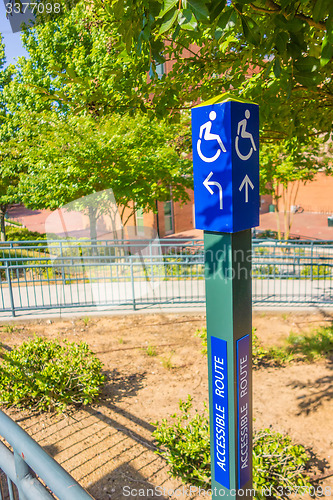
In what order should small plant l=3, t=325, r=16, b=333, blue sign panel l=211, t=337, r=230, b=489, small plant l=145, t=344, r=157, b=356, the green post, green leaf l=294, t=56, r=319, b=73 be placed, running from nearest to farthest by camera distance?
the green post, blue sign panel l=211, t=337, r=230, b=489, green leaf l=294, t=56, r=319, b=73, small plant l=145, t=344, r=157, b=356, small plant l=3, t=325, r=16, b=333

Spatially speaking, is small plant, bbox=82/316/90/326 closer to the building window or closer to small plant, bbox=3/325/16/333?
small plant, bbox=3/325/16/333

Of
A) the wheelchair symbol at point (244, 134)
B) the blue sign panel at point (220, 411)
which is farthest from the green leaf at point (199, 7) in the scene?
the blue sign panel at point (220, 411)

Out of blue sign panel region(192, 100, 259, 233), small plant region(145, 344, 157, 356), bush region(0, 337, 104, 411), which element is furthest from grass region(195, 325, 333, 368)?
Result: blue sign panel region(192, 100, 259, 233)

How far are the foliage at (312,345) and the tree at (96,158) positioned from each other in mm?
5390

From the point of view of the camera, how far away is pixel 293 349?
21.7 feet

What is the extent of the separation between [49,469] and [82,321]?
7.37m

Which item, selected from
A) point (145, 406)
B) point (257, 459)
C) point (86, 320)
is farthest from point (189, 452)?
point (86, 320)

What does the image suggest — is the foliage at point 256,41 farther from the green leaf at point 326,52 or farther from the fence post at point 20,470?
the fence post at point 20,470

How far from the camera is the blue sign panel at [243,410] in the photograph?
229 cm

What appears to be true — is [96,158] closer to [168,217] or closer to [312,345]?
[312,345]

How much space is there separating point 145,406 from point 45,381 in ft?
4.40

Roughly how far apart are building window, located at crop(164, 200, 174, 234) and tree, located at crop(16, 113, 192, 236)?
11122 mm

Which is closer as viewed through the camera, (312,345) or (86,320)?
(312,345)

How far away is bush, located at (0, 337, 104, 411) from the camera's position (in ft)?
16.1
